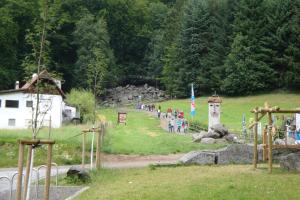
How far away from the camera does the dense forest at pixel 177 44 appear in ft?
247

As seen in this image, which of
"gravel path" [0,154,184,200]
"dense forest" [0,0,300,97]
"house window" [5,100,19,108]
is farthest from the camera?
"dense forest" [0,0,300,97]

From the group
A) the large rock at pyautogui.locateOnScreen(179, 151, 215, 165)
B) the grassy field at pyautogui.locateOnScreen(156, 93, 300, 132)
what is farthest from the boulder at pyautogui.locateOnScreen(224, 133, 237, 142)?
the grassy field at pyautogui.locateOnScreen(156, 93, 300, 132)

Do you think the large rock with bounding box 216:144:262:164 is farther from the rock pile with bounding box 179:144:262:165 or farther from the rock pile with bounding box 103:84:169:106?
the rock pile with bounding box 103:84:169:106

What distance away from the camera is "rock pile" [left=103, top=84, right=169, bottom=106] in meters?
90.4

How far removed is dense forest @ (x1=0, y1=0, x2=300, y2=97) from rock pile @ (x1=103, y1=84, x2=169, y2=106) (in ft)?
5.60

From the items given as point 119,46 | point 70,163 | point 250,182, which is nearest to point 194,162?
point 250,182

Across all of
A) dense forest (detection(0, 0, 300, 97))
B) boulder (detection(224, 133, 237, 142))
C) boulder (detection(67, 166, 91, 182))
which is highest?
dense forest (detection(0, 0, 300, 97))

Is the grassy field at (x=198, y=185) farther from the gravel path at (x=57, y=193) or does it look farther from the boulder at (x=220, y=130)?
the boulder at (x=220, y=130)

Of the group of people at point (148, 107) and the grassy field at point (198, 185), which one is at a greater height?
the group of people at point (148, 107)

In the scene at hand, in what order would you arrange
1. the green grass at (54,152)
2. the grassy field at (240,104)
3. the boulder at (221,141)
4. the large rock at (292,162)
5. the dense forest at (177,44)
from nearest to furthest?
the large rock at (292,162) → the green grass at (54,152) → the boulder at (221,141) → the grassy field at (240,104) → the dense forest at (177,44)

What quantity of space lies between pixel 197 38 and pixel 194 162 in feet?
224

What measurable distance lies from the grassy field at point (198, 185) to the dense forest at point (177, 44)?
49.6 metres

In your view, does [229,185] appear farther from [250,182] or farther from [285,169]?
[285,169]

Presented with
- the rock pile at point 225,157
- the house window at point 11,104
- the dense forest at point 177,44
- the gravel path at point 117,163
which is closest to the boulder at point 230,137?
the gravel path at point 117,163
